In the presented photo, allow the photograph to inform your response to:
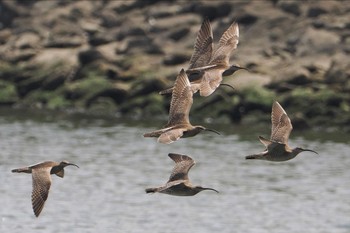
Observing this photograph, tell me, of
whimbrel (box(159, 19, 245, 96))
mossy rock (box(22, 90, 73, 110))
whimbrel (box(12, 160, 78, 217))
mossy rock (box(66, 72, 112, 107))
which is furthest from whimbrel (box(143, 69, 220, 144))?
mossy rock (box(22, 90, 73, 110))

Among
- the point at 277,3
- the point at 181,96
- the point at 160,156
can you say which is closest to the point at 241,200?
the point at 160,156

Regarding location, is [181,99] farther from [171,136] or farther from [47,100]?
[47,100]

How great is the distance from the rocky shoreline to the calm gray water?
2.34 metres

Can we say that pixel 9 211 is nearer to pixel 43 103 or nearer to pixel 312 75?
pixel 312 75

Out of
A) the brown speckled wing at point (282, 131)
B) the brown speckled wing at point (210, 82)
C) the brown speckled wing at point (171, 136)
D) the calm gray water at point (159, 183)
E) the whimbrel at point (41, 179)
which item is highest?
the brown speckled wing at point (210, 82)

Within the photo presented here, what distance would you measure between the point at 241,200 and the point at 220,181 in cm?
515

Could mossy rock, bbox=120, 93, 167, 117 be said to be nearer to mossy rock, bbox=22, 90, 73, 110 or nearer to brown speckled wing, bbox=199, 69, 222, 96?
mossy rock, bbox=22, 90, 73, 110

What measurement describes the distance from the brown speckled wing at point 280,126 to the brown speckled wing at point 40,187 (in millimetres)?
5518

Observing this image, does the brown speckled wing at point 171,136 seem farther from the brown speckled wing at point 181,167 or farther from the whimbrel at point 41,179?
the whimbrel at point 41,179

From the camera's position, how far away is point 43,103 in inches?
3063

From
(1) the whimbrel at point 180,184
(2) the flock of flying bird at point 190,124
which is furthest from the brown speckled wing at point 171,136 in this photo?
(1) the whimbrel at point 180,184

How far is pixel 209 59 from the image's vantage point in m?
29.0

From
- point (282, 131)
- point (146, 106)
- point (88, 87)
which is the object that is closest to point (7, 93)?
point (88, 87)

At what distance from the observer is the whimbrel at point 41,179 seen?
25.4 metres
